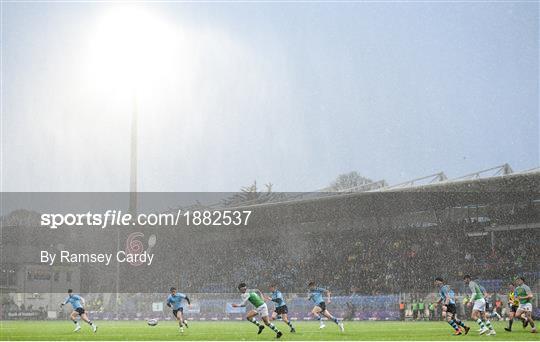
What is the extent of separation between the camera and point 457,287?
49969mm

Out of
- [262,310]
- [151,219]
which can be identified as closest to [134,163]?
[151,219]

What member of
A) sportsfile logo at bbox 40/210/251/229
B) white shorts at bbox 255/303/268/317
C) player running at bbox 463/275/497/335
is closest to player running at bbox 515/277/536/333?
player running at bbox 463/275/497/335

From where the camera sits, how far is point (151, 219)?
72312 millimetres

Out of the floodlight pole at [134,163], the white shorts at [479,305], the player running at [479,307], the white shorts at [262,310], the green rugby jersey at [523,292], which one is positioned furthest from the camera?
the floodlight pole at [134,163]

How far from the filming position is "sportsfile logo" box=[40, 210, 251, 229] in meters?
68.7

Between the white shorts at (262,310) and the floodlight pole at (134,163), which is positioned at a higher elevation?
the floodlight pole at (134,163)

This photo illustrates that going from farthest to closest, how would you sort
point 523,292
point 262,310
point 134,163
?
point 134,163
point 523,292
point 262,310

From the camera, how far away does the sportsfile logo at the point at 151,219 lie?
6869 centimetres

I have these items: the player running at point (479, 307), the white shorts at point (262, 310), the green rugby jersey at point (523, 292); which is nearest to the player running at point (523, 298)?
the green rugby jersey at point (523, 292)

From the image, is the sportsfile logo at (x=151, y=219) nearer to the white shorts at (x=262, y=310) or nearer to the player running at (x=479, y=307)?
the white shorts at (x=262, y=310)

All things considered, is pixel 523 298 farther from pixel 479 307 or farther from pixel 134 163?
pixel 134 163

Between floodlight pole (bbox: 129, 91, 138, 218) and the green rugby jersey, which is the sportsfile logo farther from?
the green rugby jersey

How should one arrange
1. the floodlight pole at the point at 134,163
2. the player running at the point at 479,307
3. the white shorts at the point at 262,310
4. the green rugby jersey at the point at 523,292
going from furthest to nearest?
the floodlight pole at the point at 134,163 → the green rugby jersey at the point at 523,292 → the player running at the point at 479,307 → the white shorts at the point at 262,310

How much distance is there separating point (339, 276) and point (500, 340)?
37091mm
